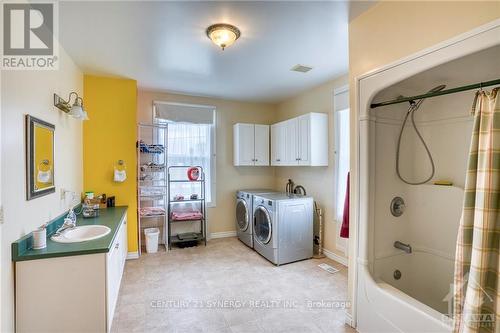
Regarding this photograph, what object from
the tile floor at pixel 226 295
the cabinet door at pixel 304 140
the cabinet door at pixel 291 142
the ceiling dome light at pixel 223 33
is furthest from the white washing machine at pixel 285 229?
the ceiling dome light at pixel 223 33

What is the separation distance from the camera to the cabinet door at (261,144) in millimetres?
4730

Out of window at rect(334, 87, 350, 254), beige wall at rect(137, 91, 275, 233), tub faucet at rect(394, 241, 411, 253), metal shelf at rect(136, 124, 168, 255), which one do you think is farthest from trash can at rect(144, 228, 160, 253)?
tub faucet at rect(394, 241, 411, 253)

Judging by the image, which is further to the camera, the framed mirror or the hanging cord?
the hanging cord

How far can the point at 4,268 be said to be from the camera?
162 cm

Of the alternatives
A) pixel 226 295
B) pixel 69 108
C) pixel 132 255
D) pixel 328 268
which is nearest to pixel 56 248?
pixel 69 108

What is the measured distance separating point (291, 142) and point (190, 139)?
1.78 metres

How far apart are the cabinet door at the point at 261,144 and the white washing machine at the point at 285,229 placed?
100 cm

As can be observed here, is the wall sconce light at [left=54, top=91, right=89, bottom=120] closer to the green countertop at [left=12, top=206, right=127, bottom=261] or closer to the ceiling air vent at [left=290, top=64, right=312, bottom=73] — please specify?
the green countertop at [left=12, top=206, right=127, bottom=261]

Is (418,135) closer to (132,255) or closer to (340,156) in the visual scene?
(340,156)

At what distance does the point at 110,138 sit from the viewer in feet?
11.8

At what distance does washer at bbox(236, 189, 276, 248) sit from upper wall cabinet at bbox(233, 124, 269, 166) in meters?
0.61

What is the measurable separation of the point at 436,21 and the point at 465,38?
24 cm

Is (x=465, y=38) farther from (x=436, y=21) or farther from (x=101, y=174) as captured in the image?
(x=101, y=174)

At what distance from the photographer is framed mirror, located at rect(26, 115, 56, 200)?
1.90 meters
